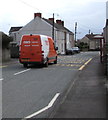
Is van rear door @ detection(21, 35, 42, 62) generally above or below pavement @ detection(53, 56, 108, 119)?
above

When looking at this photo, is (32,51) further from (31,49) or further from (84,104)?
(84,104)

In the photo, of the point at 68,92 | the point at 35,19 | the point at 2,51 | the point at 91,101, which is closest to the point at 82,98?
the point at 91,101

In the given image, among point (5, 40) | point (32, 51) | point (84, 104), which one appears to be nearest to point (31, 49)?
point (32, 51)

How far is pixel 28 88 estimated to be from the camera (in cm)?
1109

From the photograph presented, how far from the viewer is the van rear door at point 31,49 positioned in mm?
20969

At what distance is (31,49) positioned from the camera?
21.1 metres

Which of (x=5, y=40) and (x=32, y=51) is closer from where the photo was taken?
(x=32, y=51)

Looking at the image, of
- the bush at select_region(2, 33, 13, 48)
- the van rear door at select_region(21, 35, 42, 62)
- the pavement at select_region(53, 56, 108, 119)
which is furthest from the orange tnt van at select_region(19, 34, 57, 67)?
the pavement at select_region(53, 56, 108, 119)

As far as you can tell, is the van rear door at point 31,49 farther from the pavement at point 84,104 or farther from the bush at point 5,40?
the pavement at point 84,104

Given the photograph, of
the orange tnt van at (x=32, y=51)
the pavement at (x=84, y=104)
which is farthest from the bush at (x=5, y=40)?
the pavement at (x=84, y=104)

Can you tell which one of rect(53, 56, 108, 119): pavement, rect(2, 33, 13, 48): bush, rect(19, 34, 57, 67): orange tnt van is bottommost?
rect(53, 56, 108, 119): pavement

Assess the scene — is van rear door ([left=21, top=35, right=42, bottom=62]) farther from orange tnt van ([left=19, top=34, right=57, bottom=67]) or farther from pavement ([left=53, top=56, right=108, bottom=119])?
pavement ([left=53, top=56, right=108, bottom=119])

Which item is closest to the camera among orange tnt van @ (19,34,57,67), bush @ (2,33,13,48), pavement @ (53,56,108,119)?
pavement @ (53,56,108,119)

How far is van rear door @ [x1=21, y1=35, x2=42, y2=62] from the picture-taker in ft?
68.8
